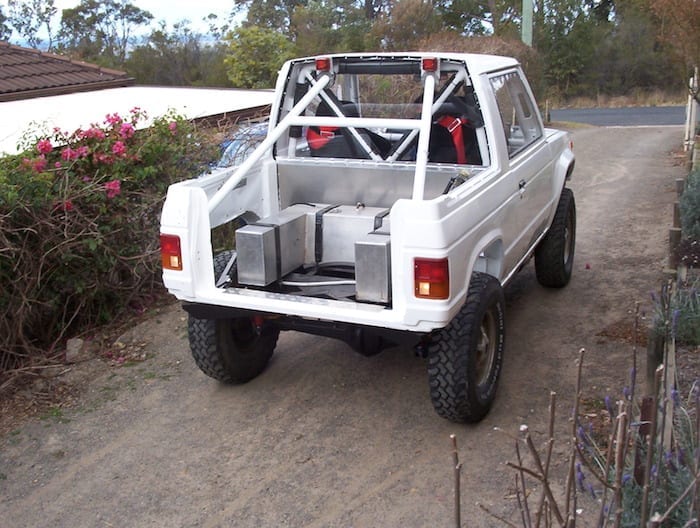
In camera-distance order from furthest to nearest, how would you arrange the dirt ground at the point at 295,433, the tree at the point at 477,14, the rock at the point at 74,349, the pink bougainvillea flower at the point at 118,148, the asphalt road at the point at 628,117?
the tree at the point at 477,14
the asphalt road at the point at 628,117
the pink bougainvillea flower at the point at 118,148
the rock at the point at 74,349
the dirt ground at the point at 295,433

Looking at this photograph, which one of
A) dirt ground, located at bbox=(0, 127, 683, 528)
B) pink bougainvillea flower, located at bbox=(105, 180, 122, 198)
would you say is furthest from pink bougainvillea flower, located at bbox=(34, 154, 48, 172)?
dirt ground, located at bbox=(0, 127, 683, 528)

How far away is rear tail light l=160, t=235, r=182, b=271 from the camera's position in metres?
4.17

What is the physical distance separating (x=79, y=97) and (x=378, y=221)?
769 centimetres

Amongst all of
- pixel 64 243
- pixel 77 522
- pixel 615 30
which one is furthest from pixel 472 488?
pixel 615 30

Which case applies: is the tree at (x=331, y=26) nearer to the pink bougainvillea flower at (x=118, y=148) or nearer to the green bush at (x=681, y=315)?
the pink bougainvillea flower at (x=118, y=148)

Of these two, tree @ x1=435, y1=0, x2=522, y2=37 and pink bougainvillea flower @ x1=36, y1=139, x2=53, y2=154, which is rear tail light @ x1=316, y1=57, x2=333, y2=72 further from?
tree @ x1=435, y1=0, x2=522, y2=37

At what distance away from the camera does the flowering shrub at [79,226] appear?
17.3 ft

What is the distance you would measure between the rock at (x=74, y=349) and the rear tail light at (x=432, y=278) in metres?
2.99

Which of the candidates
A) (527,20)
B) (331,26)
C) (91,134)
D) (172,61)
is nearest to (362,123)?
(91,134)

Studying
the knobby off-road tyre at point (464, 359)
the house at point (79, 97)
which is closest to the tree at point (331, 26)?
the house at point (79, 97)

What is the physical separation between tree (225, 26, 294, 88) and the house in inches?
426

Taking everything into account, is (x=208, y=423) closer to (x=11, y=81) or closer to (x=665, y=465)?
(x=665, y=465)

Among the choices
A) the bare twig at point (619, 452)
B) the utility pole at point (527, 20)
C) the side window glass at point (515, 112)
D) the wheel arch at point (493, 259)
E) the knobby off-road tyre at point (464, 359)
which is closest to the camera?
the bare twig at point (619, 452)

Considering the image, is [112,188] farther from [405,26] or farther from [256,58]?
[405,26]
